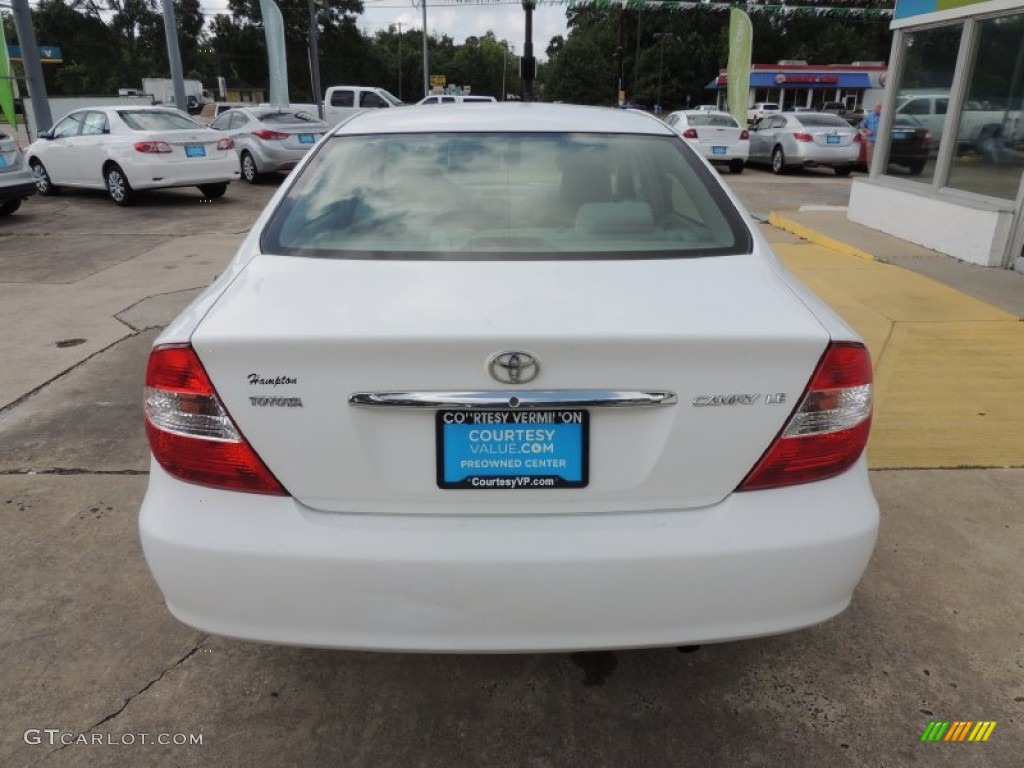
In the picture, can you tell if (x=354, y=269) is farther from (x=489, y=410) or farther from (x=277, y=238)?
(x=489, y=410)

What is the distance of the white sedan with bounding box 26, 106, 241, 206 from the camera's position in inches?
485

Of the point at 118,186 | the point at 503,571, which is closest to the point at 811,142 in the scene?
the point at 118,186

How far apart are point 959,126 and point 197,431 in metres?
8.90

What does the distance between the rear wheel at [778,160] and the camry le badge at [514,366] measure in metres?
19.0

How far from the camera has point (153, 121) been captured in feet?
41.7

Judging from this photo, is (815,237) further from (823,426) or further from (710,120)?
(710,120)

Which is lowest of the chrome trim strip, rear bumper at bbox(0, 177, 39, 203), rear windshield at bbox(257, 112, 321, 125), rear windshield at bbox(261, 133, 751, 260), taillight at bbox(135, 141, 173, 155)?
rear bumper at bbox(0, 177, 39, 203)

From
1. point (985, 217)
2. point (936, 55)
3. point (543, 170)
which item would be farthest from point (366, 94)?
point (543, 170)

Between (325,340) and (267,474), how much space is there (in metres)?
0.36

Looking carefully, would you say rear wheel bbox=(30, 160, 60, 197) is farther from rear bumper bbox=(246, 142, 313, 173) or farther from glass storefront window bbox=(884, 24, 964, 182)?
glass storefront window bbox=(884, 24, 964, 182)

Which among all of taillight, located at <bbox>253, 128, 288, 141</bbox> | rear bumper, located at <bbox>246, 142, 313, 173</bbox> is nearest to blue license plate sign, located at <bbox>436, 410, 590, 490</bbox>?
rear bumper, located at <bbox>246, 142, 313, 173</bbox>

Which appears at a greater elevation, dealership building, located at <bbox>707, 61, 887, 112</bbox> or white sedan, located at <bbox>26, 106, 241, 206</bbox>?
dealership building, located at <bbox>707, 61, 887, 112</bbox>

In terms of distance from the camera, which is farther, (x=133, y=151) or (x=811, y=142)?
(x=811, y=142)

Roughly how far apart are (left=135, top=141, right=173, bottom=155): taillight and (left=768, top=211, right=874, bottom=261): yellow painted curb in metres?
9.11
